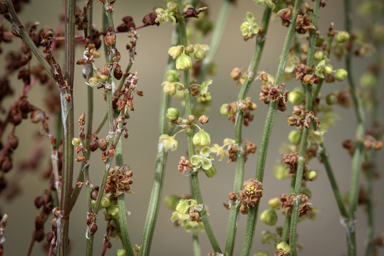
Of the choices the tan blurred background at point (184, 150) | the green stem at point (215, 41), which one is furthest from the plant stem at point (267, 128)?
the tan blurred background at point (184, 150)

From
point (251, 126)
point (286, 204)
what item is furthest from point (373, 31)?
point (251, 126)

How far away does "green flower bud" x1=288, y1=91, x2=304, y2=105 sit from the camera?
1.67 ft

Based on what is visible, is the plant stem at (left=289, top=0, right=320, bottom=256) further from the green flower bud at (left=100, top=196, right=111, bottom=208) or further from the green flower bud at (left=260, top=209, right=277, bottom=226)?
the green flower bud at (left=100, top=196, right=111, bottom=208)

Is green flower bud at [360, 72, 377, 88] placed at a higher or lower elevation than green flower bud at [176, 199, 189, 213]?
higher

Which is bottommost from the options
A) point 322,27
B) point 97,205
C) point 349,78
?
point 97,205

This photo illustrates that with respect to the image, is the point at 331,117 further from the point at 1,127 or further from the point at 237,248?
the point at 237,248

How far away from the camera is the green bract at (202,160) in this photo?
0.44 metres

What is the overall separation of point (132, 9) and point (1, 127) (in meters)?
1.09

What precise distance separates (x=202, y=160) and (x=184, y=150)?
3.59ft

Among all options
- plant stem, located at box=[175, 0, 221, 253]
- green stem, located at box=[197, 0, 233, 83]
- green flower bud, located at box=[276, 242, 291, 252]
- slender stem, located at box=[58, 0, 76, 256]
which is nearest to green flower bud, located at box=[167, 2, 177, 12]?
plant stem, located at box=[175, 0, 221, 253]

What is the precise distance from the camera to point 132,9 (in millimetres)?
1575

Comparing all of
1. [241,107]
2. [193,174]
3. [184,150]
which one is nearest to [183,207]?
[193,174]

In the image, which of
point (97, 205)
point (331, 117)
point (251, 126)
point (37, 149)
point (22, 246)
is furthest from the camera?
point (251, 126)

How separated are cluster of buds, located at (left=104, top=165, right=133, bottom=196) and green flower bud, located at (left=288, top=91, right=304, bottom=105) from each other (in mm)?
240
